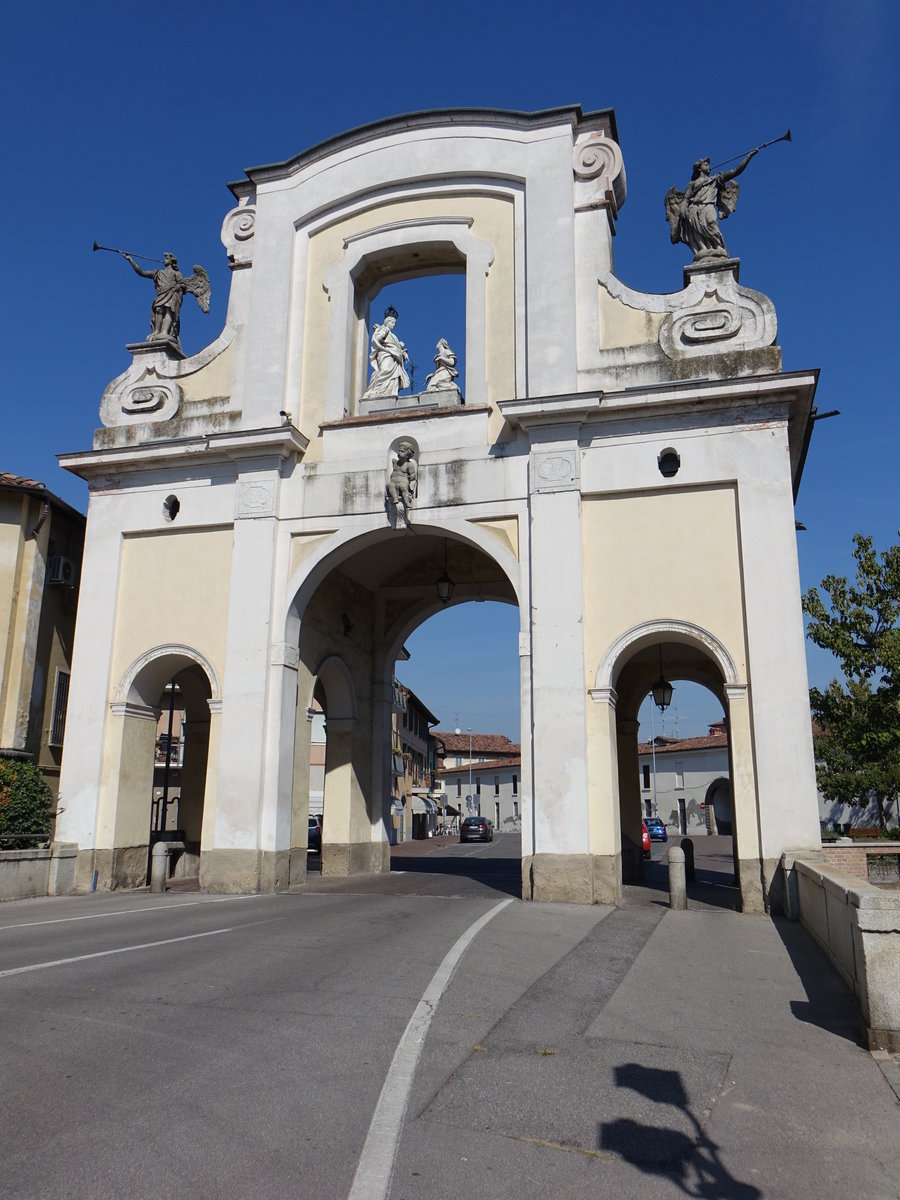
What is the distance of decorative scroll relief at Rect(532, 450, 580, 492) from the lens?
1516 cm

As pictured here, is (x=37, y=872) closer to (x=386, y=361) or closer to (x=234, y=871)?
(x=234, y=871)

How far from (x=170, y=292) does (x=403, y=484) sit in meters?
7.01

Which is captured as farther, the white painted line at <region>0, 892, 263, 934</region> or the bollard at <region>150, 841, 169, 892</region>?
the bollard at <region>150, 841, 169, 892</region>

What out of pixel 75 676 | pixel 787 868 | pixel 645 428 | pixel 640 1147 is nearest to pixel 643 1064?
pixel 640 1147

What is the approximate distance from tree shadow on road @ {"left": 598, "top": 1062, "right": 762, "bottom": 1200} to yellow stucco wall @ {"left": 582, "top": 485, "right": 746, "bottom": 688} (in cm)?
1003

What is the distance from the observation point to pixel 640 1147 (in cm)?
412

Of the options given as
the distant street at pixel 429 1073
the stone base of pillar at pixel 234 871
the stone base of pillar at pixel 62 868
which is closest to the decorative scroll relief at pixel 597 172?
the stone base of pillar at pixel 234 871

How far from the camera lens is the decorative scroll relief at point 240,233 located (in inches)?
736

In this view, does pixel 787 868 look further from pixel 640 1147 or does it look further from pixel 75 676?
pixel 75 676

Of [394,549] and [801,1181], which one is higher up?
[394,549]

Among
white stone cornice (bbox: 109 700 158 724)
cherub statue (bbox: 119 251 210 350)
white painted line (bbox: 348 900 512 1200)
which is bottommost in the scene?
white painted line (bbox: 348 900 512 1200)

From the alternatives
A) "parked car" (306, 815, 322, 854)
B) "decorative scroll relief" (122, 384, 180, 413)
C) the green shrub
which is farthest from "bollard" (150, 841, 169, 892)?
"parked car" (306, 815, 322, 854)

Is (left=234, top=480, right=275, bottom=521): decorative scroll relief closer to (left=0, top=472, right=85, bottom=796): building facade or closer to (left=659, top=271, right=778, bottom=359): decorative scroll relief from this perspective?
(left=0, top=472, right=85, bottom=796): building facade

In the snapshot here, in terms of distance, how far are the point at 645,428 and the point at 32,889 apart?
486 inches
